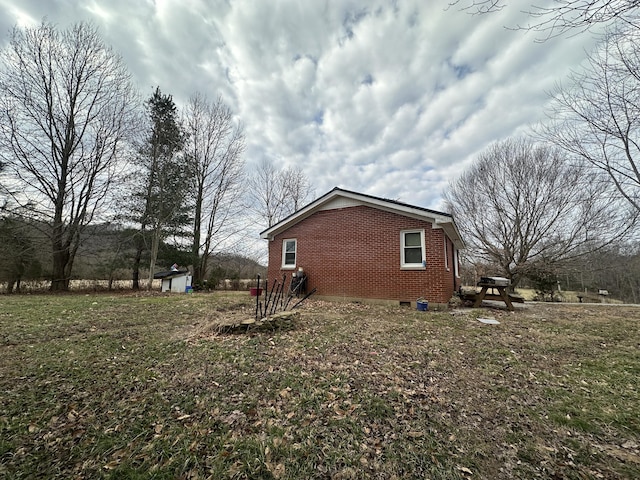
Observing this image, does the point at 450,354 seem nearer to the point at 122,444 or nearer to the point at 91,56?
the point at 122,444

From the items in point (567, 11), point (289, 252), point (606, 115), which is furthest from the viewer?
point (289, 252)

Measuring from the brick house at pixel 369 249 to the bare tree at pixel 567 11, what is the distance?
19.1ft

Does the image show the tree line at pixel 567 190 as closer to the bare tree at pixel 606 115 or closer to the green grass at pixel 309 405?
the bare tree at pixel 606 115

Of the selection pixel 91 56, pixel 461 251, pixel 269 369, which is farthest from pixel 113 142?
pixel 461 251

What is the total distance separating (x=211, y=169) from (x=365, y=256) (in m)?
13.9

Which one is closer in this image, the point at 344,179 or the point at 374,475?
the point at 374,475

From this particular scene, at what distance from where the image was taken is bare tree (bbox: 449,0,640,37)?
2525mm

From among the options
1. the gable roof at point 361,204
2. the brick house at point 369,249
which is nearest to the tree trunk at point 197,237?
the gable roof at point 361,204

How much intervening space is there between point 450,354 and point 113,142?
17.4 metres

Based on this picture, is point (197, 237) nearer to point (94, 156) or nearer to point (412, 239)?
point (94, 156)

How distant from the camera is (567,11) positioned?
8.67 feet

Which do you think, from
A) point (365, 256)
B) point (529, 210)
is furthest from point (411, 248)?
point (529, 210)

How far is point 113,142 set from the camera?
43.3ft

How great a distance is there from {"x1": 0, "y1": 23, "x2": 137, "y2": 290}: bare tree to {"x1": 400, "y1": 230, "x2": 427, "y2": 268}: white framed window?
49.7 feet
